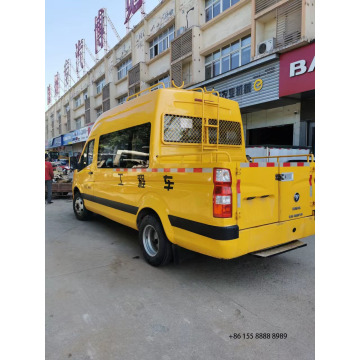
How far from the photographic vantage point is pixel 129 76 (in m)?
23.4

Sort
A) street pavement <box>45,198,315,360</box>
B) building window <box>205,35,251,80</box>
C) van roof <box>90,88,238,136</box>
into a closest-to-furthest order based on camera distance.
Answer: street pavement <box>45,198,315,360</box>, van roof <box>90,88,238,136</box>, building window <box>205,35,251,80</box>

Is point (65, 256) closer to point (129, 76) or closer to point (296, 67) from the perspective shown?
point (296, 67)

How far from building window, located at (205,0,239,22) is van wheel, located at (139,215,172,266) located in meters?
13.4

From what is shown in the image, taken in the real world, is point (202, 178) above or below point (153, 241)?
above

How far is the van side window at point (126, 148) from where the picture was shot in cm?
450

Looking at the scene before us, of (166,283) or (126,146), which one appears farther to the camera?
(126,146)

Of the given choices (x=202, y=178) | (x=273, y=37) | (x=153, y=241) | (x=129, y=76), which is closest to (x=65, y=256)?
(x=153, y=241)

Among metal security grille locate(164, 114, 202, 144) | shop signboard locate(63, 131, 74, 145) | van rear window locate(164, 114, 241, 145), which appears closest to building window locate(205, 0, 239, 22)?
van rear window locate(164, 114, 241, 145)

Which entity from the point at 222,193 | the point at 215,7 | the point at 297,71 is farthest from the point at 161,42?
the point at 222,193

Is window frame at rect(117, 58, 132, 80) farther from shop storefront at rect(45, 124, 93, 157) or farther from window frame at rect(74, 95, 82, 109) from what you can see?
window frame at rect(74, 95, 82, 109)

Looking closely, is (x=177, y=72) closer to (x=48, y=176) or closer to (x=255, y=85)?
(x=255, y=85)

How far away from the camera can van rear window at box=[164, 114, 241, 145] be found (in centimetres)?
443

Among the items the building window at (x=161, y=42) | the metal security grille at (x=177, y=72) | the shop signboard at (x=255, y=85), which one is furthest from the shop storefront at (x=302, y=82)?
the building window at (x=161, y=42)

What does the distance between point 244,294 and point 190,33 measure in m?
15.6
